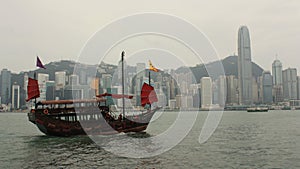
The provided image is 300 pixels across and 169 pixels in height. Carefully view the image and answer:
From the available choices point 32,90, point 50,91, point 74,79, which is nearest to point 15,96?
point 50,91

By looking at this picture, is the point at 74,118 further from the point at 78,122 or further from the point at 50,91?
the point at 50,91

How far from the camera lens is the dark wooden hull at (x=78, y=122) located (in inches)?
1225

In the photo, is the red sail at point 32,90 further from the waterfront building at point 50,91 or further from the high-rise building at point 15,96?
the high-rise building at point 15,96

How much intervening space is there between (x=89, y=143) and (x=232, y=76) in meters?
171

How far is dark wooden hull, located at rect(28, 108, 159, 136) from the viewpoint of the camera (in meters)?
31.1

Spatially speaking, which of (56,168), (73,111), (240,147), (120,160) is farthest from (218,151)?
(73,111)

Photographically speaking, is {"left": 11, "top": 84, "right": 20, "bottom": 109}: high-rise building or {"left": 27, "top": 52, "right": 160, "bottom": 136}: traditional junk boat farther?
{"left": 11, "top": 84, "right": 20, "bottom": 109}: high-rise building

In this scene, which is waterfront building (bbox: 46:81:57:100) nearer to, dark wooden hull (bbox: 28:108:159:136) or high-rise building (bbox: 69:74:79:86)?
high-rise building (bbox: 69:74:79:86)

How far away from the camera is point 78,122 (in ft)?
104

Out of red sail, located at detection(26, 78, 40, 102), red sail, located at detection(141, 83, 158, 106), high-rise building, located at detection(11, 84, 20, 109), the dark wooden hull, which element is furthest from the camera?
high-rise building, located at detection(11, 84, 20, 109)

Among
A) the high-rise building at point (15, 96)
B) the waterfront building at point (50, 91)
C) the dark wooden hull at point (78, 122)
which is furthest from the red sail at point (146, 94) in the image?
the high-rise building at point (15, 96)

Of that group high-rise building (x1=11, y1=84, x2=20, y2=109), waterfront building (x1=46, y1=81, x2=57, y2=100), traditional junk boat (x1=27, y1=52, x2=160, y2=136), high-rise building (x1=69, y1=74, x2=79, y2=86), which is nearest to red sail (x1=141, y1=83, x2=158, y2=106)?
traditional junk boat (x1=27, y1=52, x2=160, y2=136)

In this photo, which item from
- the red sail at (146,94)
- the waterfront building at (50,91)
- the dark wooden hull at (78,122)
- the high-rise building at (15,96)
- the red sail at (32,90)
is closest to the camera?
the dark wooden hull at (78,122)

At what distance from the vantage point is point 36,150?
2377 cm
